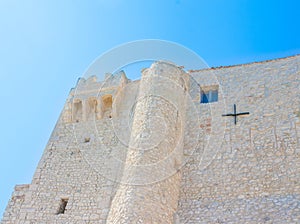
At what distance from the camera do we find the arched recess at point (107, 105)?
1227cm

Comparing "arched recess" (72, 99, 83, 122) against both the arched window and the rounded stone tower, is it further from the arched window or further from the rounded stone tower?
the rounded stone tower

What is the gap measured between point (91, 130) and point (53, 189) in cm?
213

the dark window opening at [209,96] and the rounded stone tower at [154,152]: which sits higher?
the dark window opening at [209,96]

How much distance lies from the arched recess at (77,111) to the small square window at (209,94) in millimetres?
3716

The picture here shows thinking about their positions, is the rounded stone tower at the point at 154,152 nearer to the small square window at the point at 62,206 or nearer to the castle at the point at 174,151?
the castle at the point at 174,151

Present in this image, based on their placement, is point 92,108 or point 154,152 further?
point 92,108

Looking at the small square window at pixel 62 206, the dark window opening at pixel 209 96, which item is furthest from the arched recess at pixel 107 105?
the small square window at pixel 62 206

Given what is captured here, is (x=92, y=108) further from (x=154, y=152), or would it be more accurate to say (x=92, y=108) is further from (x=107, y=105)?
(x=154, y=152)

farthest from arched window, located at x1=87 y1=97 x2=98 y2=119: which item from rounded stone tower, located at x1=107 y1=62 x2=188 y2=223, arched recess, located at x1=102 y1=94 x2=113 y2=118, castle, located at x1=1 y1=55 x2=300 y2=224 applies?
rounded stone tower, located at x1=107 y1=62 x2=188 y2=223

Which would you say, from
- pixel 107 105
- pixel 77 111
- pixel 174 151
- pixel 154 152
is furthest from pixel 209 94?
pixel 77 111

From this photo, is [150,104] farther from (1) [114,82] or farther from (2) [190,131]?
(1) [114,82]

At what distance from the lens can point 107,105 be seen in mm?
12500

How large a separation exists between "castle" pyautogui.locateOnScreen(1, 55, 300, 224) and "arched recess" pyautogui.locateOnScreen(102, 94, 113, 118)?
0.10 feet

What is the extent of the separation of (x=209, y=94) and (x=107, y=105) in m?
3.12
